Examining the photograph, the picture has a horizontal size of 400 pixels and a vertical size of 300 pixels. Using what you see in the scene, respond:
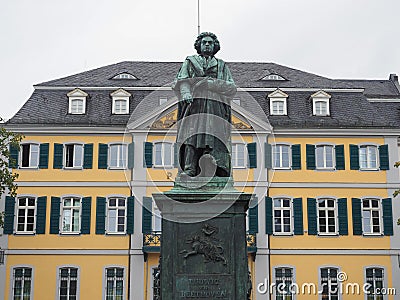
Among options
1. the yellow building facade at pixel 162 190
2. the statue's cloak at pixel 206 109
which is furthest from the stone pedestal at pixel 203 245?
the yellow building facade at pixel 162 190

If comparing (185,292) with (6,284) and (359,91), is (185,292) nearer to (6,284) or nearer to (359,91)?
(6,284)

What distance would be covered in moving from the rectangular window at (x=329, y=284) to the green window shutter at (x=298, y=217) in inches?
76.8

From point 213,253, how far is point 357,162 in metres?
24.3

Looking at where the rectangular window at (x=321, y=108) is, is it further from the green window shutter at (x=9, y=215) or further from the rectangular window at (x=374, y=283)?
the green window shutter at (x=9, y=215)

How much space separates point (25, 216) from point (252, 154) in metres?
10.1

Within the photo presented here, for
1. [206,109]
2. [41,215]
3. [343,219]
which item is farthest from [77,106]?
[206,109]

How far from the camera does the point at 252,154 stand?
3194cm

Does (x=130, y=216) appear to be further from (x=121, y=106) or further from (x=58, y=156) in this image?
(x=121, y=106)

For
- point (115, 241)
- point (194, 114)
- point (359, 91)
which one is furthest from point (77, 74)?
point (194, 114)

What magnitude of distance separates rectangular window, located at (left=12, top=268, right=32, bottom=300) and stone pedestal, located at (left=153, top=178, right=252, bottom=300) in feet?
76.0

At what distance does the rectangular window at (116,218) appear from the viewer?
3142cm

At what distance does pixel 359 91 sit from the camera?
34.6 metres

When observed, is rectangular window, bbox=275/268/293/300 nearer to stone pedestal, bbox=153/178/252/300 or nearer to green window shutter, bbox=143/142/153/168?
green window shutter, bbox=143/142/153/168

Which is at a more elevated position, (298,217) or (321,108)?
(321,108)
